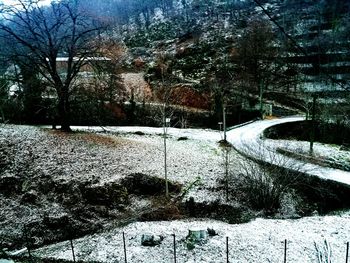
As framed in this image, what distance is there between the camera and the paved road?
73.6ft

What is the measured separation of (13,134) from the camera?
25.5 metres

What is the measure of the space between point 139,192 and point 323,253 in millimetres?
10453

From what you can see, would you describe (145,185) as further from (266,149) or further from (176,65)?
(176,65)

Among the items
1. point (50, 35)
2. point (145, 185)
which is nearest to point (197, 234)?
point (145, 185)

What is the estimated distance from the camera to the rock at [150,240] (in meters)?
14.9

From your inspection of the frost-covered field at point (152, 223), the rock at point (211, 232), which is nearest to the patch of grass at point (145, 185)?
the frost-covered field at point (152, 223)

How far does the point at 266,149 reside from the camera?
91.3 feet

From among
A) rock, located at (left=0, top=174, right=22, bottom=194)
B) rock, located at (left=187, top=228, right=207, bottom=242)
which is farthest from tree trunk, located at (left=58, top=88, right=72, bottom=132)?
rock, located at (left=187, top=228, right=207, bottom=242)

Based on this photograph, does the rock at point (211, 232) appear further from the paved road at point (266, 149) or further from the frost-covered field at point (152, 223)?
the paved road at point (266, 149)

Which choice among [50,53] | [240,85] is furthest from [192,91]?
[50,53]

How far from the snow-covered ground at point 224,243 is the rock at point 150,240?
0.69 ft

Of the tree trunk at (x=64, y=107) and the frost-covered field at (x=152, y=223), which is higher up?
the tree trunk at (x=64, y=107)

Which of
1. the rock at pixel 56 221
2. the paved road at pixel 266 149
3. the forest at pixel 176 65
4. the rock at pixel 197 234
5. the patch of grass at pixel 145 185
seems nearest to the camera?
the rock at pixel 197 234

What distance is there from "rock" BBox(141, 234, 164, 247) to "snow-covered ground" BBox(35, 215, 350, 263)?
21cm
